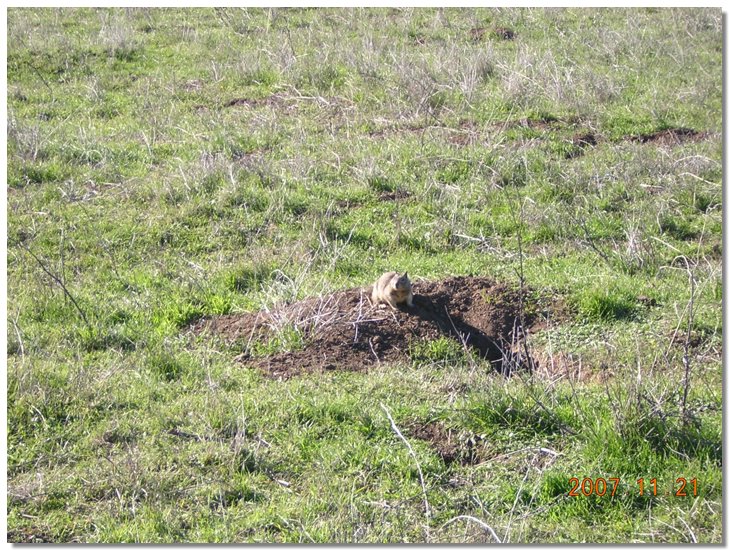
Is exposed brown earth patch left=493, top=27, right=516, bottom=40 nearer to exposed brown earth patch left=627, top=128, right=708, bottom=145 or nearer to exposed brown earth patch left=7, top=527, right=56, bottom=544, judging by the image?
exposed brown earth patch left=627, top=128, right=708, bottom=145

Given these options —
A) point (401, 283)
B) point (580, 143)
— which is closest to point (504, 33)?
point (580, 143)

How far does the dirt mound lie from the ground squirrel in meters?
0.08

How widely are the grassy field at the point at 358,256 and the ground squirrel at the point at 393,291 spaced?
40 cm

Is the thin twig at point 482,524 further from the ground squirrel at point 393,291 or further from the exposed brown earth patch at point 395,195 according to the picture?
the exposed brown earth patch at point 395,195

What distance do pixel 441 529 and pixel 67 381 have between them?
273 cm

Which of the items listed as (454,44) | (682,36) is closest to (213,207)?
(454,44)

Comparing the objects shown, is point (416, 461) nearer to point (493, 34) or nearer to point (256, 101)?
point (256, 101)

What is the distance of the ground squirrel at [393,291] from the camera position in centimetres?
659

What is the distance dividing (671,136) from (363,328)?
17.6 ft

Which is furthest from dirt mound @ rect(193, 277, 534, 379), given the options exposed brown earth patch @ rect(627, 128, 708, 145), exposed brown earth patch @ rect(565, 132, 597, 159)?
exposed brown earth patch @ rect(627, 128, 708, 145)

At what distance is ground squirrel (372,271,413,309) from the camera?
659 cm

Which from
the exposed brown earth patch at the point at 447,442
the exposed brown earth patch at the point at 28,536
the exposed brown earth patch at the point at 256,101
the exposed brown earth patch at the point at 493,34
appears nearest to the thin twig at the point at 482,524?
the exposed brown earth patch at the point at 447,442

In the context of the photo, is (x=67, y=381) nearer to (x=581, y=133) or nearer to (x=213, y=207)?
(x=213, y=207)

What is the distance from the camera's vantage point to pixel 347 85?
11422mm
